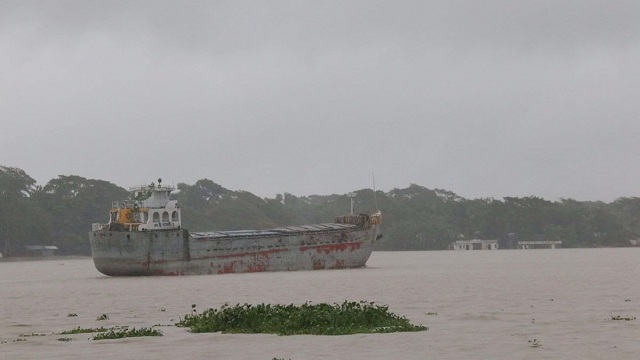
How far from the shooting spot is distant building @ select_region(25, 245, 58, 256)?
159375 millimetres

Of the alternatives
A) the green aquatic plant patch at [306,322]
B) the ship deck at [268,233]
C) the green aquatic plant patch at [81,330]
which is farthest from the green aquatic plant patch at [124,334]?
the ship deck at [268,233]

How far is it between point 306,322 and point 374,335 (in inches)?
81.2

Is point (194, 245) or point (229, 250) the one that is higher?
point (194, 245)

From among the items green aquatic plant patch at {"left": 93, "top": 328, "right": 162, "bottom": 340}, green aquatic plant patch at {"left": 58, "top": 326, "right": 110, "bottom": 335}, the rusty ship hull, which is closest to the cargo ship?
the rusty ship hull

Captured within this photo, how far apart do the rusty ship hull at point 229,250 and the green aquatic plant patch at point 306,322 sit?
1660 inches

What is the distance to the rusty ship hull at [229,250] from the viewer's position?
220 ft

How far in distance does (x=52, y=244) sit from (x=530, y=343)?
5935 inches

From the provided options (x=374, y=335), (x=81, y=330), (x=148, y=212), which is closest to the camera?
(x=374, y=335)


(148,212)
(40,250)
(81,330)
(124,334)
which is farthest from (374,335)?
(40,250)

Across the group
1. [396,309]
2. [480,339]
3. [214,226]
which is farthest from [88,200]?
[480,339]

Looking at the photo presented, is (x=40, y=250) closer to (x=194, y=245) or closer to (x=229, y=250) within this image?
(x=229, y=250)

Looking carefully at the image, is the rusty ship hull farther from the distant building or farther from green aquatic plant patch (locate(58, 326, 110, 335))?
the distant building

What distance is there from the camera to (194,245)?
68938 mm

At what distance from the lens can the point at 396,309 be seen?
108 feet
